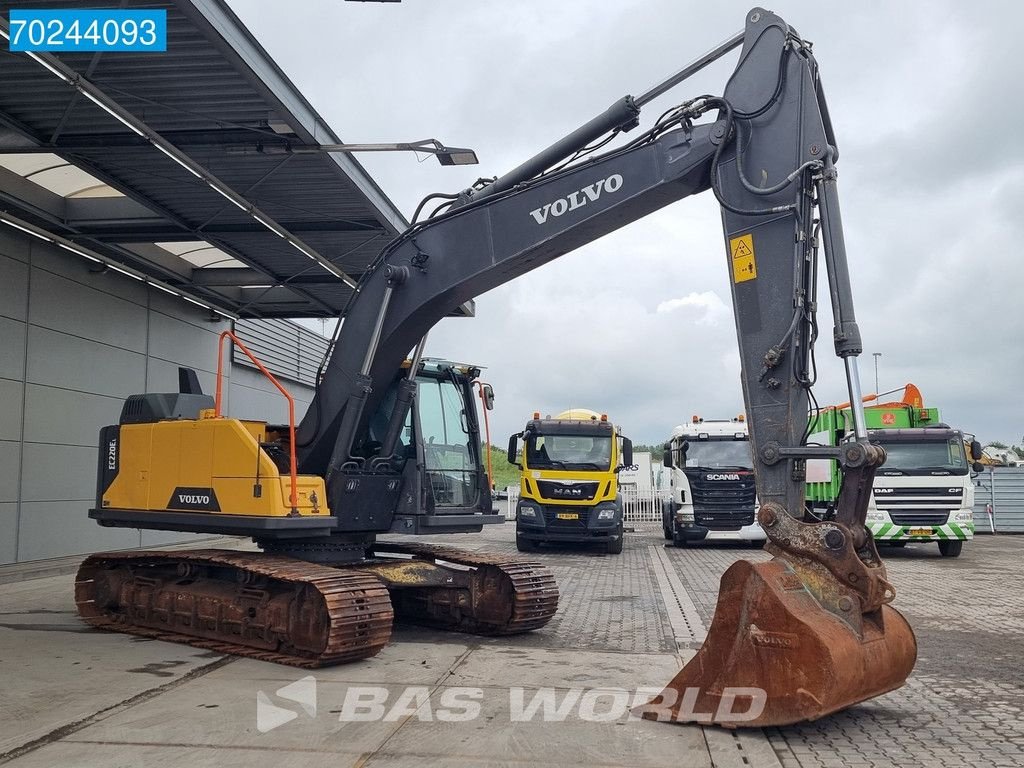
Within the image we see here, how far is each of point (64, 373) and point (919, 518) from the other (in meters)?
15.5

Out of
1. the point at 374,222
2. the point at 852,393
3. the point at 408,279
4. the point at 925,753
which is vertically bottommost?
the point at 925,753

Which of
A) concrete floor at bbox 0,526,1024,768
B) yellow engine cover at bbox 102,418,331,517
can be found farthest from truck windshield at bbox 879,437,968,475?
yellow engine cover at bbox 102,418,331,517

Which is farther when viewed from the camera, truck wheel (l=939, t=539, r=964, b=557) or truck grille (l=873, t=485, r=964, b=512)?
truck wheel (l=939, t=539, r=964, b=557)

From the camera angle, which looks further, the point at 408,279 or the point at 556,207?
A: the point at 408,279

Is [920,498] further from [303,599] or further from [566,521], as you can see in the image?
[303,599]

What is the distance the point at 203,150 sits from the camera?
12.5 metres

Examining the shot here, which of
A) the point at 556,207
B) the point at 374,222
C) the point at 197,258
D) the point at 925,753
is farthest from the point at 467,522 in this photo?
the point at 197,258

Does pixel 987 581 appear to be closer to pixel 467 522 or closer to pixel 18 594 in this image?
pixel 467 522

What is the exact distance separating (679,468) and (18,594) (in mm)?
13034

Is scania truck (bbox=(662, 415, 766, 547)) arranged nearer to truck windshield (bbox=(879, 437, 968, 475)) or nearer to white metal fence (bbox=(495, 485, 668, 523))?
truck windshield (bbox=(879, 437, 968, 475))

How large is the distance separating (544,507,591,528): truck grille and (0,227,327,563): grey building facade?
7.87 meters

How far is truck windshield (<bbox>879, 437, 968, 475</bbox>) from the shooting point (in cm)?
1778

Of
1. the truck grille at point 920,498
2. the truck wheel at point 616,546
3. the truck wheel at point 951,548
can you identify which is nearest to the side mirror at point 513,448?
the truck wheel at point 616,546

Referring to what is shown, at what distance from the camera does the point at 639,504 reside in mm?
34344
